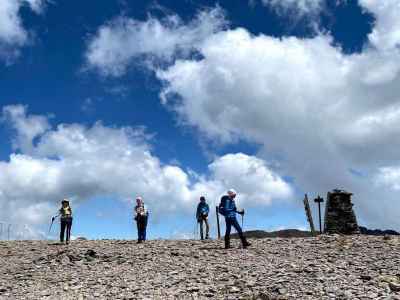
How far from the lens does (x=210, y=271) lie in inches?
791

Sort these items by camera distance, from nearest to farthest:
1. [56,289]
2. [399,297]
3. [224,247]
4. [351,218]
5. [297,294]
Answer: [399,297]
[297,294]
[56,289]
[224,247]
[351,218]

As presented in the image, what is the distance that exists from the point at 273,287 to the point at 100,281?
652cm

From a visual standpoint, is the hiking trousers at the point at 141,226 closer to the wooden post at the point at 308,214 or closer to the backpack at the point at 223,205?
the backpack at the point at 223,205

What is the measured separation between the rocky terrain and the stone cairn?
4114 millimetres

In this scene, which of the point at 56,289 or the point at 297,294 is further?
the point at 56,289

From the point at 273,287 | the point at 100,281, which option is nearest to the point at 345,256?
the point at 273,287

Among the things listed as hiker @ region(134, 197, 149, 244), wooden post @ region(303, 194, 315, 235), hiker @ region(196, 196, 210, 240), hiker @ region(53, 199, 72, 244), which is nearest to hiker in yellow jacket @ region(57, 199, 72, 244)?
hiker @ region(53, 199, 72, 244)

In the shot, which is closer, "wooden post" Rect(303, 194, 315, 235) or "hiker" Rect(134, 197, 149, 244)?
"hiker" Rect(134, 197, 149, 244)

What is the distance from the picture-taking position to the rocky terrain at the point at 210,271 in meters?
16.9

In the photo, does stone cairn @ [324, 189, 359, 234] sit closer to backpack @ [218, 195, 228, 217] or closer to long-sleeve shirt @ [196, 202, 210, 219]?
long-sleeve shirt @ [196, 202, 210, 219]

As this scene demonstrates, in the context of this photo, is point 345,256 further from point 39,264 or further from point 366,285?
point 39,264

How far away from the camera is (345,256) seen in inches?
869

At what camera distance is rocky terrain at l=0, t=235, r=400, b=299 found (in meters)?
16.9

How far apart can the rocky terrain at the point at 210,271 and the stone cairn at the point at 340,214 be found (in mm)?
4114
